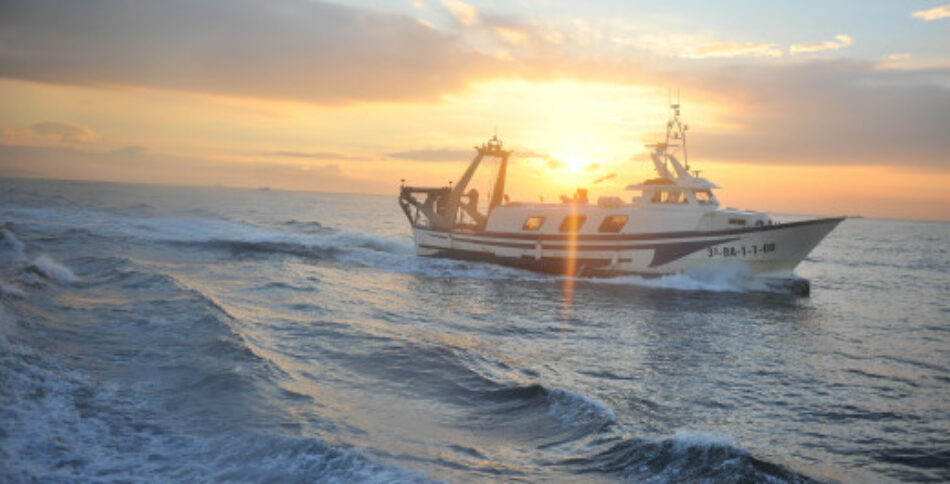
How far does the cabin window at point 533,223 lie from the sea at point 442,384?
7.37 metres

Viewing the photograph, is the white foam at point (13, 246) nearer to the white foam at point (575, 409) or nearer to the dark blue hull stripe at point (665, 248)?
the white foam at point (575, 409)

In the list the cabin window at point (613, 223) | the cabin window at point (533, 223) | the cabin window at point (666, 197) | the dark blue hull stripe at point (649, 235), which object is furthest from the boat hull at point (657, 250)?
the cabin window at point (666, 197)

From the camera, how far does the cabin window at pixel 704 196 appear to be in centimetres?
2675

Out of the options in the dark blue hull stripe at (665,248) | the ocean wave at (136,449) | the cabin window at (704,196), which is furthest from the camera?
the cabin window at (704,196)

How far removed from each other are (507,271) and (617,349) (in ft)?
51.3

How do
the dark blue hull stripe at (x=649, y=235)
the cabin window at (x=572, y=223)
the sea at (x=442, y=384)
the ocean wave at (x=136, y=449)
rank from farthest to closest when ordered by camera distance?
the cabin window at (x=572, y=223), the dark blue hull stripe at (x=649, y=235), the sea at (x=442, y=384), the ocean wave at (x=136, y=449)

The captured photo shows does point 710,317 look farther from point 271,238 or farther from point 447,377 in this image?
point 271,238

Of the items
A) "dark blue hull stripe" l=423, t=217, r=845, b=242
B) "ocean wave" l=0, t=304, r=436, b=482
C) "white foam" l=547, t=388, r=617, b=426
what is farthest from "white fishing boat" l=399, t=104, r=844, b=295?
"ocean wave" l=0, t=304, r=436, b=482

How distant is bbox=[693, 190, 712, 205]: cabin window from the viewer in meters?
26.8

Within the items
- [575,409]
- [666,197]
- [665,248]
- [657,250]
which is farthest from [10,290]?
[666,197]

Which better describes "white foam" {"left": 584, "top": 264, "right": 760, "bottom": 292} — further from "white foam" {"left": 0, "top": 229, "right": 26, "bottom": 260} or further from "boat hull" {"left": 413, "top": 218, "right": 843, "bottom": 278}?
"white foam" {"left": 0, "top": 229, "right": 26, "bottom": 260}

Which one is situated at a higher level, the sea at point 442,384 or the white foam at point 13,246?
the white foam at point 13,246

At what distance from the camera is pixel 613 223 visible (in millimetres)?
27578

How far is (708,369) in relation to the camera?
494 inches
